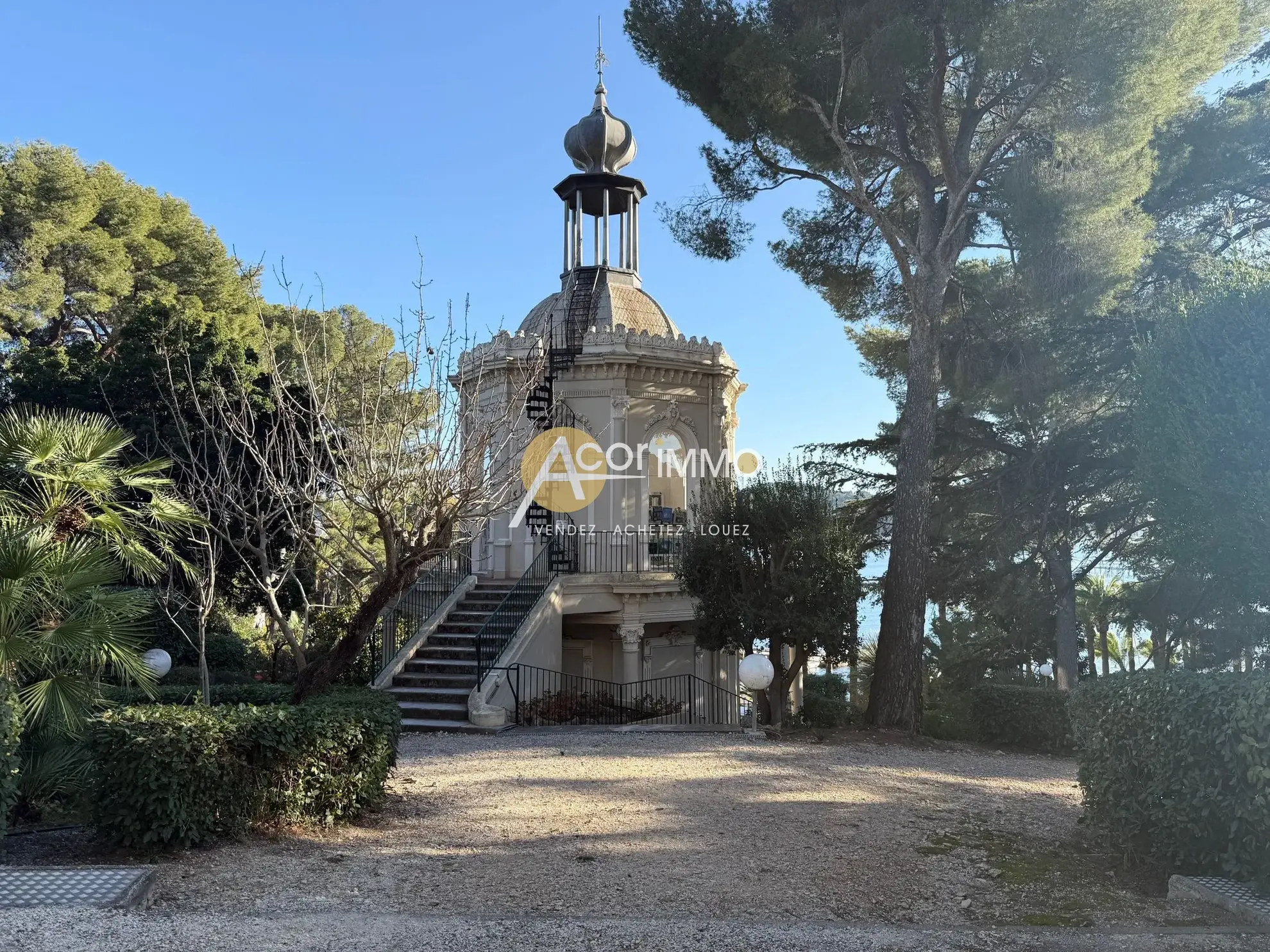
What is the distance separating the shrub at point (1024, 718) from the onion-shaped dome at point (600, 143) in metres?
13.3

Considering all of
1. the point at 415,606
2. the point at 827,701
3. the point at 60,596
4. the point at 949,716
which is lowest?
the point at 827,701

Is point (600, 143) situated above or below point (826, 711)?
above

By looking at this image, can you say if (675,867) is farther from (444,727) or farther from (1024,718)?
(1024,718)

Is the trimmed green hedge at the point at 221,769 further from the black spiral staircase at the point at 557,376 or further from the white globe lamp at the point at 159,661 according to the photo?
the black spiral staircase at the point at 557,376

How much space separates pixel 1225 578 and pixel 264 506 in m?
12.7

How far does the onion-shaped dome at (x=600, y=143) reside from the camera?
19828 mm

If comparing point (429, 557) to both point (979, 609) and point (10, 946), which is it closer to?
point (10, 946)

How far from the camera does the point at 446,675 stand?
539 inches

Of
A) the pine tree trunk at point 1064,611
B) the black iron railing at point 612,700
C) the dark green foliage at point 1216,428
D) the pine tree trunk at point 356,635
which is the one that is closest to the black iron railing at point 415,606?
the black iron railing at point 612,700

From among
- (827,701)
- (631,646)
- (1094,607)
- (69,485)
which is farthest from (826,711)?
(69,485)

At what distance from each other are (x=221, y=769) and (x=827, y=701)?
72.1 ft

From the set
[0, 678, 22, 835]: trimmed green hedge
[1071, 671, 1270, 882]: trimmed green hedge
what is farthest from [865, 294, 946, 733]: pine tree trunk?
[0, 678, 22, 835]: trimmed green hedge

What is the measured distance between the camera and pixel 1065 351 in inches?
610

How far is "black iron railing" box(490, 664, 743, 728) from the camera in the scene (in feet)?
45.1
